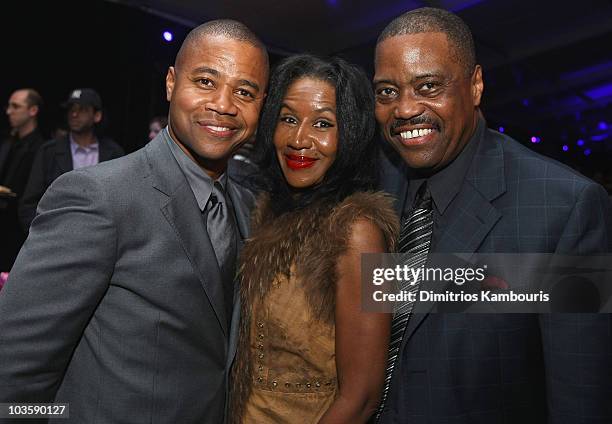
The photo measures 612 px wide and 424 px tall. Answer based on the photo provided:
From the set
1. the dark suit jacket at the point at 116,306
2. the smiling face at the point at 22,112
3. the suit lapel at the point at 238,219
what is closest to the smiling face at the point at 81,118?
the smiling face at the point at 22,112

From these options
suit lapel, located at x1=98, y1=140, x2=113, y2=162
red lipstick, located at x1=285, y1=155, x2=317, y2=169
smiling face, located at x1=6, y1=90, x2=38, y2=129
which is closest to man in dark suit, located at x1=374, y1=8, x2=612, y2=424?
red lipstick, located at x1=285, y1=155, x2=317, y2=169

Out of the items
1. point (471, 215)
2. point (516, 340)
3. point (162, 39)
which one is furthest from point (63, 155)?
point (516, 340)

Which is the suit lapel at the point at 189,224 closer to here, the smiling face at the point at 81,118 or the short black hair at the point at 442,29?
the short black hair at the point at 442,29

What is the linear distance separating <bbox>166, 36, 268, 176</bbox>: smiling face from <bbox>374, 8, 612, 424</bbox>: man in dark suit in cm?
46

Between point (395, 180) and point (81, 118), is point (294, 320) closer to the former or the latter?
point (395, 180)

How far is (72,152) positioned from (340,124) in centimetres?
314

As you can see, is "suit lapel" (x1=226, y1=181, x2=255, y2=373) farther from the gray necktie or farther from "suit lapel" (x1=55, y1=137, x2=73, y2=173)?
"suit lapel" (x1=55, y1=137, x2=73, y2=173)

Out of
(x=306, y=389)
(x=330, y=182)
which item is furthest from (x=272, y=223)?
(x=306, y=389)

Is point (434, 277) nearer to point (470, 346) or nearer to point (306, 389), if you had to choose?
point (470, 346)

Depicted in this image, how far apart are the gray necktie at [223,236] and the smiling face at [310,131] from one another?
0.93ft

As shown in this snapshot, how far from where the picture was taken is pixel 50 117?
21.8ft

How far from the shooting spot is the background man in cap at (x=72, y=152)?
4.08m
